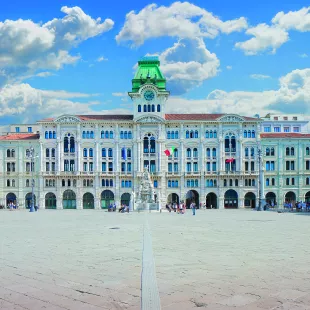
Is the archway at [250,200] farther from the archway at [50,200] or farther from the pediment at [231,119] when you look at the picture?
the archway at [50,200]

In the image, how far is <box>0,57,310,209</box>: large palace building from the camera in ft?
277

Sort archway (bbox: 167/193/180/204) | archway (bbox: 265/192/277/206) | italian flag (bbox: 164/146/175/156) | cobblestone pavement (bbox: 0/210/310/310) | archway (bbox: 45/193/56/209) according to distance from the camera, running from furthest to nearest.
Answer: archway (bbox: 167/193/180/204)
archway (bbox: 265/192/277/206)
archway (bbox: 45/193/56/209)
italian flag (bbox: 164/146/175/156)
cobblestone pavement (bbox: 0/210/310/310)

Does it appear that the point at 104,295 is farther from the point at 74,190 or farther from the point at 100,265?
the point at 74,190

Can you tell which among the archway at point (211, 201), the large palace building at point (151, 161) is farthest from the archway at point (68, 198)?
the archway at point (211, 201)

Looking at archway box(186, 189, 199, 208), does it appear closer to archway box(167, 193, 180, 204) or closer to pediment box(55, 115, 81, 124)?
archway box(167, 193, 180, 204)

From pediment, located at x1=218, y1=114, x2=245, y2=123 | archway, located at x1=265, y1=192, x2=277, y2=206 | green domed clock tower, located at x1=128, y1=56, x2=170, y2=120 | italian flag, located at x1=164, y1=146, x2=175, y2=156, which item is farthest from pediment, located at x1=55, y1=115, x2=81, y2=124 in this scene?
archway, located at x1=265, y1=192, x2=277, y2=206

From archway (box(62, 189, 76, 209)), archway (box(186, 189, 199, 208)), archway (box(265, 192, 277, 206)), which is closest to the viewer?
archway (box(62, 189, 76, 209))

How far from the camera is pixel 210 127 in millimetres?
85188

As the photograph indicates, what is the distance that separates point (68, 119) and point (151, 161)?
54.6 ft

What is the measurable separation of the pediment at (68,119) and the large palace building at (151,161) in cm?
18

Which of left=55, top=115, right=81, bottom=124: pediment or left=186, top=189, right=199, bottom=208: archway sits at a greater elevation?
left=55, top=115, right=81, bottom=124: pediment

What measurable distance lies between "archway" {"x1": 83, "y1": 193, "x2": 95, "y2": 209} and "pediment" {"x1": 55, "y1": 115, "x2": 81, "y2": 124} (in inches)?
523

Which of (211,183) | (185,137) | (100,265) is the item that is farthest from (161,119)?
(100,265)

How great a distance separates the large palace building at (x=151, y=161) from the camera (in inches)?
3319
